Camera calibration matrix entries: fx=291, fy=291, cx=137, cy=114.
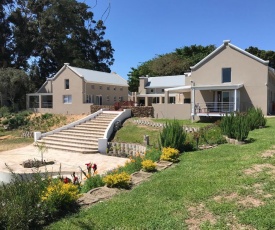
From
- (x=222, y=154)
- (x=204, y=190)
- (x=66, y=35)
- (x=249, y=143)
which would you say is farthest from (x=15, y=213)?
(x=66, y=35)

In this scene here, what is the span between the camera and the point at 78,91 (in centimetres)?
3816

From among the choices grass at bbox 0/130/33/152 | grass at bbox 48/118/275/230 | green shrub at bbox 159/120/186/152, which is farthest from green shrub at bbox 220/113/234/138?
grass at bbox 0/130/33/152

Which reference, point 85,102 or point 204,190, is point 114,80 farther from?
point 204,190

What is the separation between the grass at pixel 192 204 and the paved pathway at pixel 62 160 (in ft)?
26.4

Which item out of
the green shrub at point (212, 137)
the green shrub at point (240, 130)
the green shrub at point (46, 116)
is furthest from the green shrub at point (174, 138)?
the green shrub at point (46, 116)

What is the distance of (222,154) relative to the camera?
10.3 m

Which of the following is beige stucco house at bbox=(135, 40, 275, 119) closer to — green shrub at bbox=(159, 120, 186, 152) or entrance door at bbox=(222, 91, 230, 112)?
entrance door at bbox=(222, 91, 230, 112)

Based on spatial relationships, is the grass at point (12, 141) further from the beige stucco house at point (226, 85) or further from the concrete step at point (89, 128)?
the beige stucco house at point (226, 85)

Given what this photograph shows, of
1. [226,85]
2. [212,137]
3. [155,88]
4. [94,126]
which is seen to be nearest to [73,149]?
[94,126]

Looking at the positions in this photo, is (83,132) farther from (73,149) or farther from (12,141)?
(12,141)

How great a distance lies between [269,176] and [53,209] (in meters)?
5.03

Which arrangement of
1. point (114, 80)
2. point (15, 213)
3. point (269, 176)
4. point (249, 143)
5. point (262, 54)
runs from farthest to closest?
1. point (262, 54)
2. point (114, 80)
3. point (249, 143)
4. point (269, 176)
5. point (15, 213)

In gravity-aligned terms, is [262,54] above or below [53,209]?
above

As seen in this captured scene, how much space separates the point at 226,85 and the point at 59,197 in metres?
24.2
